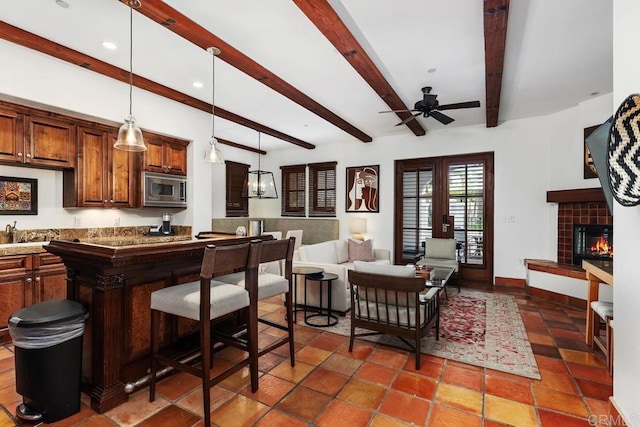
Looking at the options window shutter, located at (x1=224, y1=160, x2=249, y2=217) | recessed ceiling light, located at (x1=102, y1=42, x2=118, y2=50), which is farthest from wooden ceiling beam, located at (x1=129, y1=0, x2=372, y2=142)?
Result: window shutter, located at (x1=224, y1=160, x2=249, y2=217)

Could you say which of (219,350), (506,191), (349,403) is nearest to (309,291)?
(219,350)

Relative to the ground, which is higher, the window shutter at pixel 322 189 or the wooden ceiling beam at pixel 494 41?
the wooden ceiling beam at pixel 494 41

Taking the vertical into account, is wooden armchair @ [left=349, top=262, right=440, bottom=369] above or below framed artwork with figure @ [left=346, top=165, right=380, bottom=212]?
below

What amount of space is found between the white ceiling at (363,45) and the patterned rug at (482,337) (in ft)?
9.32

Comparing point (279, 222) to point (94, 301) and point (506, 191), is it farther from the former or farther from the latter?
point (94, 301)

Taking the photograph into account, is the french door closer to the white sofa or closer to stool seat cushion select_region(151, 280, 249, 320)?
the white sofa

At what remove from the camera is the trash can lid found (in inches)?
68.9

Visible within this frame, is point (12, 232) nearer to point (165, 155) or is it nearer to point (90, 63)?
point (165, 155)

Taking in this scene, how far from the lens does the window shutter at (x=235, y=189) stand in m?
7.05

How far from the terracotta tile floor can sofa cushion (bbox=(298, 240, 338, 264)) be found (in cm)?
164

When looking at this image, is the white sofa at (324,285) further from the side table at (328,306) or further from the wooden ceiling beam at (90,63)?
the wooden ceiling beam at (90,63)

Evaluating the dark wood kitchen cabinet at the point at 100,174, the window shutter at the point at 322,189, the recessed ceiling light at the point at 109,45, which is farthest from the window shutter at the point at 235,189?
the recessed ceiling light at the point at 109,45

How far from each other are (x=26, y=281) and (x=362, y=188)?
5389 mm

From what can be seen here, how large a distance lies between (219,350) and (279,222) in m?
4.96
